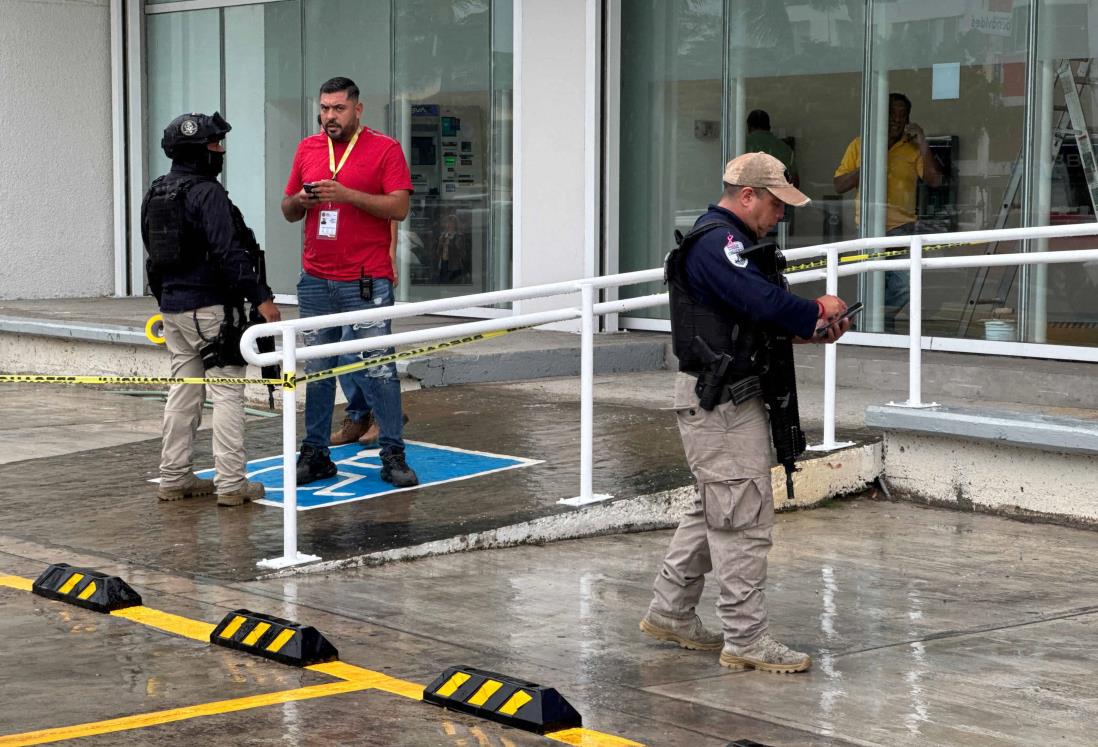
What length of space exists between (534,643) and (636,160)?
8.74 metres

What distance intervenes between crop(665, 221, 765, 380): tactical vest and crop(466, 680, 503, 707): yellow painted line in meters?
1.36

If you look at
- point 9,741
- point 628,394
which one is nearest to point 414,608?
point 9,741

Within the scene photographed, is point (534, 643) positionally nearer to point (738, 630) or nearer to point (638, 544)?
point (738, 630)

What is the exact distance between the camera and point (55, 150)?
1767 centimetres

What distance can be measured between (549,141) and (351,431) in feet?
17.5

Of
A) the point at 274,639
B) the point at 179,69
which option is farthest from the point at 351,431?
the point at 179,69

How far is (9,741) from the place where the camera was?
491cm

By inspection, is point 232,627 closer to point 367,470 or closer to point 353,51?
point 367,470

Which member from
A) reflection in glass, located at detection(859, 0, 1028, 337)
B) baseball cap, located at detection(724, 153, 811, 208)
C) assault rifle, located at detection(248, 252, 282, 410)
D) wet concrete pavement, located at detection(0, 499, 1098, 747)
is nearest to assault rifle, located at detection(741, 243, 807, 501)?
baseball cap, located at detection(724, 153, 811, 208)

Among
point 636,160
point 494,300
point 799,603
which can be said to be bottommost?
point 799,603

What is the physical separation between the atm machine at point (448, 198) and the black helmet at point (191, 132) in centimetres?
721

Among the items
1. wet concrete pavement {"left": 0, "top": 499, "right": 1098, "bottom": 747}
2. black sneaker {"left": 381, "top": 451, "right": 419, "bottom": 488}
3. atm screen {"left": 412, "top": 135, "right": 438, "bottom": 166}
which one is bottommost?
wet concrete pavement {"left": 0, "top": 499, "right": 1098, "bottom": 747}

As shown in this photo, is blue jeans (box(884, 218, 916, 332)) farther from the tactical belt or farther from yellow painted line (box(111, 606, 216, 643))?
yellow painted line (box(111, 606, 216, 643))

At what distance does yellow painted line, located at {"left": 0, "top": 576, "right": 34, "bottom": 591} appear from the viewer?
6.87m
